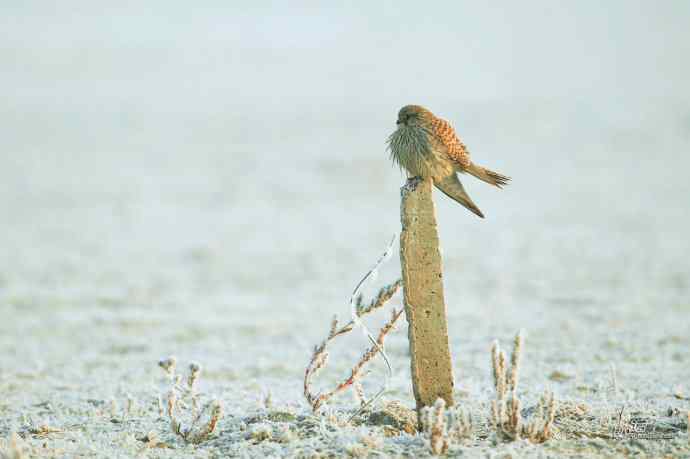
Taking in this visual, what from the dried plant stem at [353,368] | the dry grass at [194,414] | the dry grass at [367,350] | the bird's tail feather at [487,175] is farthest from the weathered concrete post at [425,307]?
the dry grass at [194,414]

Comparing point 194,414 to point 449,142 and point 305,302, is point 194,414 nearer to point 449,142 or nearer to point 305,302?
point 449,142

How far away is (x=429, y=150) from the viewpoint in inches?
173

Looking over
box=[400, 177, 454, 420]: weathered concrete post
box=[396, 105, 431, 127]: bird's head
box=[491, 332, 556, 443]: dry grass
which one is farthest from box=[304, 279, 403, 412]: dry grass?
box=[396, 105, 431, 127]: bird's head

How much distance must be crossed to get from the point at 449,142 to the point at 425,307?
3.15ft

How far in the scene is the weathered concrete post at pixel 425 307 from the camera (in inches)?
169

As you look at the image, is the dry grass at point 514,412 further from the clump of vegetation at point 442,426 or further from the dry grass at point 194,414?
the dry grass at point 194,414

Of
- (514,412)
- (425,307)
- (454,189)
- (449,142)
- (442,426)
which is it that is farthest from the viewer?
(454,189)

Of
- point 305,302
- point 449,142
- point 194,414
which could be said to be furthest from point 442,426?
point 305,302

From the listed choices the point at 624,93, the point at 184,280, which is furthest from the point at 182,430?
the point at 624,93

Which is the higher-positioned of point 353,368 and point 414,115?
point 414,115

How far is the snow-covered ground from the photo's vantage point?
567 centimetres

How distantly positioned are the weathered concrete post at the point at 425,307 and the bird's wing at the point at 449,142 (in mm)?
370

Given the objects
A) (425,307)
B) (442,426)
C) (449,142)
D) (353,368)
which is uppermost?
(449,142)

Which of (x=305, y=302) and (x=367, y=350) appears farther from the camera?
(x=305, y=302)
